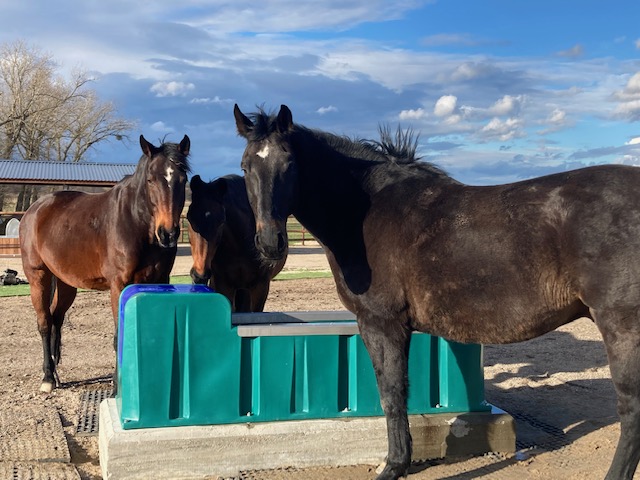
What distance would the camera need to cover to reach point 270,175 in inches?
141

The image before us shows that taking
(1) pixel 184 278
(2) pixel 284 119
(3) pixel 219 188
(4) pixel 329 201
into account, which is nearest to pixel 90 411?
→ (3) pixel 219 188

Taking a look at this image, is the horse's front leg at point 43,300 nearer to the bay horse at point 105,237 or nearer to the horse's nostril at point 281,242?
the bay horse at point 105,237

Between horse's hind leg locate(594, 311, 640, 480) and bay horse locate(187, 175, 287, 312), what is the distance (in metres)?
3.02

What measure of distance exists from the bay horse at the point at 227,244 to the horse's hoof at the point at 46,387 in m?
1.94

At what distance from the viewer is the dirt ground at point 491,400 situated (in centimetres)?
429

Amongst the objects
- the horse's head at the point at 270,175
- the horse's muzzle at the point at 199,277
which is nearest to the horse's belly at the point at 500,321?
the horse's head at the point at 270,175

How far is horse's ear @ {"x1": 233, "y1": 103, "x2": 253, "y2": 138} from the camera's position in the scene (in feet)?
12.4

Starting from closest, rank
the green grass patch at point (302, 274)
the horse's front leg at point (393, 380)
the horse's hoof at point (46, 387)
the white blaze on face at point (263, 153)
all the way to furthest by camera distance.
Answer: the white blaze on face at point (263, 153) → the horse's front leg at point (393, 380) → the horse's hoof at point (46, 387) → the green grass patch at point (302, 274)

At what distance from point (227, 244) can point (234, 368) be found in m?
2.01

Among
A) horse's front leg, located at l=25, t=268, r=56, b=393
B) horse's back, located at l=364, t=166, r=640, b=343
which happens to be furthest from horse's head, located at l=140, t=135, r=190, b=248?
horse's front leg, located at l=25, t=268, r=56, b=393

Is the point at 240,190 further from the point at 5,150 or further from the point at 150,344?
the point at 5,150

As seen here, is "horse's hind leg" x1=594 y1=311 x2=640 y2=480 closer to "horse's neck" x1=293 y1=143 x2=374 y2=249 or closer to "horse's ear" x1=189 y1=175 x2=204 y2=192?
"horse's neck" x1=293 y1=143 x2=374 y2=249

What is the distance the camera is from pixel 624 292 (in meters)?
3.17

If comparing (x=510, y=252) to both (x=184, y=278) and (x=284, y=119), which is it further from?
(x=184, y=278)
